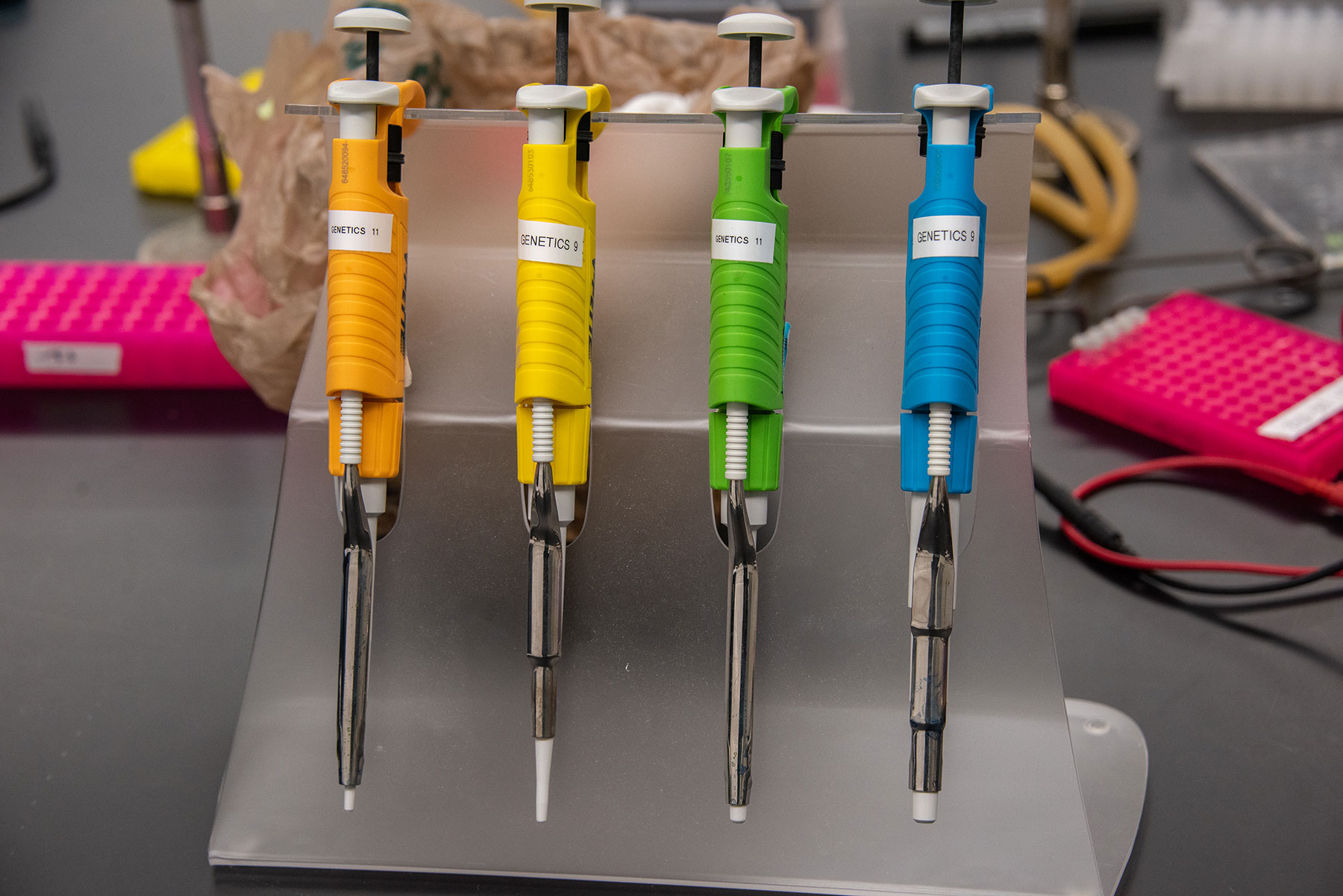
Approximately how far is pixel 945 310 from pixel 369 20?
249 mm

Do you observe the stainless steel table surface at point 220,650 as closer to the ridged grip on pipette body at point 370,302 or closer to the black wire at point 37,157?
the black wire at point 37,157

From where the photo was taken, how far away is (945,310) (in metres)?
0.42

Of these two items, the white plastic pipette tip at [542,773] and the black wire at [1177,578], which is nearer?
the white plastic pipette tip at [542,773]

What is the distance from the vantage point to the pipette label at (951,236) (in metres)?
0.42

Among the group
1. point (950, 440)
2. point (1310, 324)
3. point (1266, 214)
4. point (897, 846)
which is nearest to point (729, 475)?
point (950, 440)

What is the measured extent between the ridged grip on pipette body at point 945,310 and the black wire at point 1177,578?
11.3 inches

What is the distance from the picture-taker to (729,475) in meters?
0.43

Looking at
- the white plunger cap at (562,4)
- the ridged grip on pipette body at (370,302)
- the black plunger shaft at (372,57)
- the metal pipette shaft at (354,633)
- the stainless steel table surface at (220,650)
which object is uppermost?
the white plunger cap at (562,4)

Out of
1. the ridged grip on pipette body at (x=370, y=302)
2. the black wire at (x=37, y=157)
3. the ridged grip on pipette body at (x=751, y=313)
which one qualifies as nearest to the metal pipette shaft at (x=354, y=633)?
the ridged grip on pipette body at (x=370, y=302)

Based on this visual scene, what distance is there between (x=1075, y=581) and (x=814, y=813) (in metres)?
0.28

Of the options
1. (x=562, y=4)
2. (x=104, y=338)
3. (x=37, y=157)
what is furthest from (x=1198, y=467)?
(x=37, y=157)

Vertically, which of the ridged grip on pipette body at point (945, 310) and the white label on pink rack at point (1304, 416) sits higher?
the ridged grip on pipette body at point (945, 310)

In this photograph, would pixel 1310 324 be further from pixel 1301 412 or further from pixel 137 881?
pixel 137 881

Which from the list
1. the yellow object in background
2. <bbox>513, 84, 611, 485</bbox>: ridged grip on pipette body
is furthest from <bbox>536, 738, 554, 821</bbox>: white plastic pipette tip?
the yellow object in background
